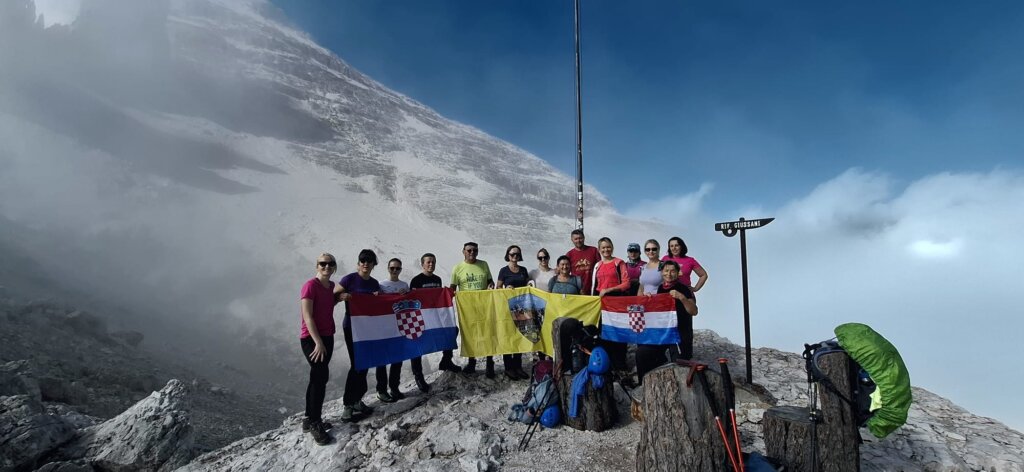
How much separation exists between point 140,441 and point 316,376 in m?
3.75

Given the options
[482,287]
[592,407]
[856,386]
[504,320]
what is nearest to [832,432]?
[856,386]

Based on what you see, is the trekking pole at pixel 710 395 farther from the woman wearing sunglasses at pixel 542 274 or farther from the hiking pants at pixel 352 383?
the hiking pants at pixel 352 383

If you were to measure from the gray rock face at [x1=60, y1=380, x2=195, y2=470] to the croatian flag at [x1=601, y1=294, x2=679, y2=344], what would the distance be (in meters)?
6.66

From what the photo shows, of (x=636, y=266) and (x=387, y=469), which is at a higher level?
(x=636, y=266)

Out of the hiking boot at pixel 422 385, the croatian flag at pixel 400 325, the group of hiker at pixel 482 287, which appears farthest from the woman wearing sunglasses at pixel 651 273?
the hiking boot at pixel 422 385

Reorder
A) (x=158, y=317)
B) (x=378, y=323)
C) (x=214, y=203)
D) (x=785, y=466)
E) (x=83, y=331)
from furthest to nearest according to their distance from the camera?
(x=214, y=203), (x=158, y=317), (x=83, y=331), (x=378, y=323), (x=785, y=466)

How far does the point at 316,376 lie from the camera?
5.03 metres

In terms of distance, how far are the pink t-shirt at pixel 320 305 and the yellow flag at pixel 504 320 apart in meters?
2.18

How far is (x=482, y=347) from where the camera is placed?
22.7 ft

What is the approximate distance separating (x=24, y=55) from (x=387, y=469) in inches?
2837

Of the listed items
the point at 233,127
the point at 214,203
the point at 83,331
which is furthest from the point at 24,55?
the point at 83,331

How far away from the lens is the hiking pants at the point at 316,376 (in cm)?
497

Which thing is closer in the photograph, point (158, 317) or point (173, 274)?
point (158, 317)

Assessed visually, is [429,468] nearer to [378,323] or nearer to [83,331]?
[378,323]
